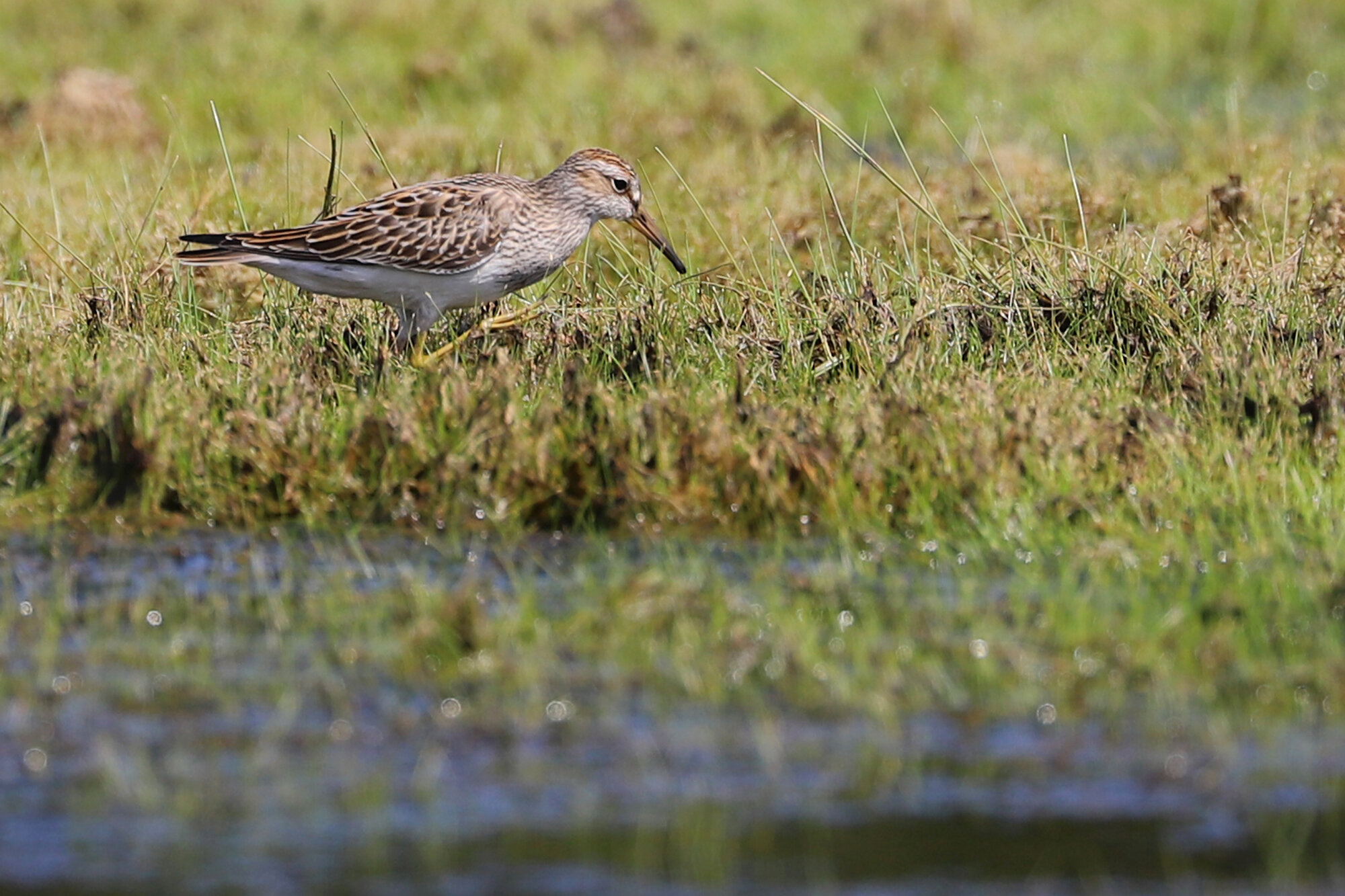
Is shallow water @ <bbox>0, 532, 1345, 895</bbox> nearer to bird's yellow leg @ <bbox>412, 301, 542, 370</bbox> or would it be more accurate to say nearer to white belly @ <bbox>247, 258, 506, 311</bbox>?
bird's yellow leg @ <bbox>412, 301, 542, 370</bbox>

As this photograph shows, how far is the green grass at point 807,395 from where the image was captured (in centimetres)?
537

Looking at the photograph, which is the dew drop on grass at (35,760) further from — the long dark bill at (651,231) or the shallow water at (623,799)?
the long dark bill at (651,231)

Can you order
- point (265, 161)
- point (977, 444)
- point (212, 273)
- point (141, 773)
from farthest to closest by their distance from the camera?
point (265, 161) → point (212, 273) → point (977, 444) → point (141, 773)

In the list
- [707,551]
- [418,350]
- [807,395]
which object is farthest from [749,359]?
[707,551]

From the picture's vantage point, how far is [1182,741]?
4.61m

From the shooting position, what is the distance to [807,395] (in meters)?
7.35

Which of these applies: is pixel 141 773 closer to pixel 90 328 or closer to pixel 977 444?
pixel 977 444

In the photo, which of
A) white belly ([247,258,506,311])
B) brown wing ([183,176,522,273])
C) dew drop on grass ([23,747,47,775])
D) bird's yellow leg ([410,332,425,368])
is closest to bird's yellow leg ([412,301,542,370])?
bird's yellow leg ([410,332,425,368])

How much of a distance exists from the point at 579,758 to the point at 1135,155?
376 inches

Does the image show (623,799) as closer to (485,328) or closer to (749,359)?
(749,359)

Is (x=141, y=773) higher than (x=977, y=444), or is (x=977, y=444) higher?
(x=977, y=444)

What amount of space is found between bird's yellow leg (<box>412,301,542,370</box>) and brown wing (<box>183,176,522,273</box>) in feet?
0.82

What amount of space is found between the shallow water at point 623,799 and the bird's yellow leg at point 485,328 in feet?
9.33

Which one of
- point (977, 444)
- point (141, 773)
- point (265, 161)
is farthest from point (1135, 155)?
point (141, 773)
